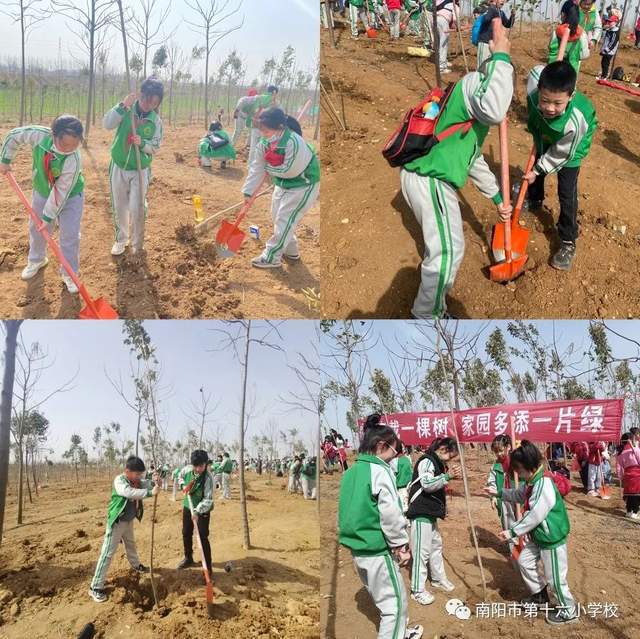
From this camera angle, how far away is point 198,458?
341 cm

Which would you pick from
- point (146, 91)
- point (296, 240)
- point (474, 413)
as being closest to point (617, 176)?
point (474, 413)

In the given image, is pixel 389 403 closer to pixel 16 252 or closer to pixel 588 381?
pixel 588 381

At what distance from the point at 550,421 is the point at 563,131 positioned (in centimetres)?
225

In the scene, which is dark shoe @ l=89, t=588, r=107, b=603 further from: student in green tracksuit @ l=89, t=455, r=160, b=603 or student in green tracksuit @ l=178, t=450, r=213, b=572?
student in green tracksuit @ l=178, t=450, r=213, b=572

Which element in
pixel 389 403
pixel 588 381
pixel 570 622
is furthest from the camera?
pixel 588 381

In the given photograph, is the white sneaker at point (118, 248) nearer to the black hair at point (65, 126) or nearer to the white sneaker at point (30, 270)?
the white sneaker at point (30, 270)

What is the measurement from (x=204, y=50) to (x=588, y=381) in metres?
8.44

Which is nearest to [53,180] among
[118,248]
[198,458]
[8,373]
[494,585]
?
[118,248]

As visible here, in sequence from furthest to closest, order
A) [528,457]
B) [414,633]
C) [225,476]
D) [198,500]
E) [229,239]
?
[225,476]
[229,239]
[198,500]
[528,457]
[414,633]

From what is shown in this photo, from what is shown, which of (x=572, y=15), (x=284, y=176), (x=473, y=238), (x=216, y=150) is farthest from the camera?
(x=216, y=150)

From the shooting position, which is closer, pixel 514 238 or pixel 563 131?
pixel 563 131

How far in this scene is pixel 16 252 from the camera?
3998 mm

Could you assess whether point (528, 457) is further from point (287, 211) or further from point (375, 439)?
point (287, 211)

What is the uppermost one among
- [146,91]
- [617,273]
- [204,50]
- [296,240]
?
[204,50]
